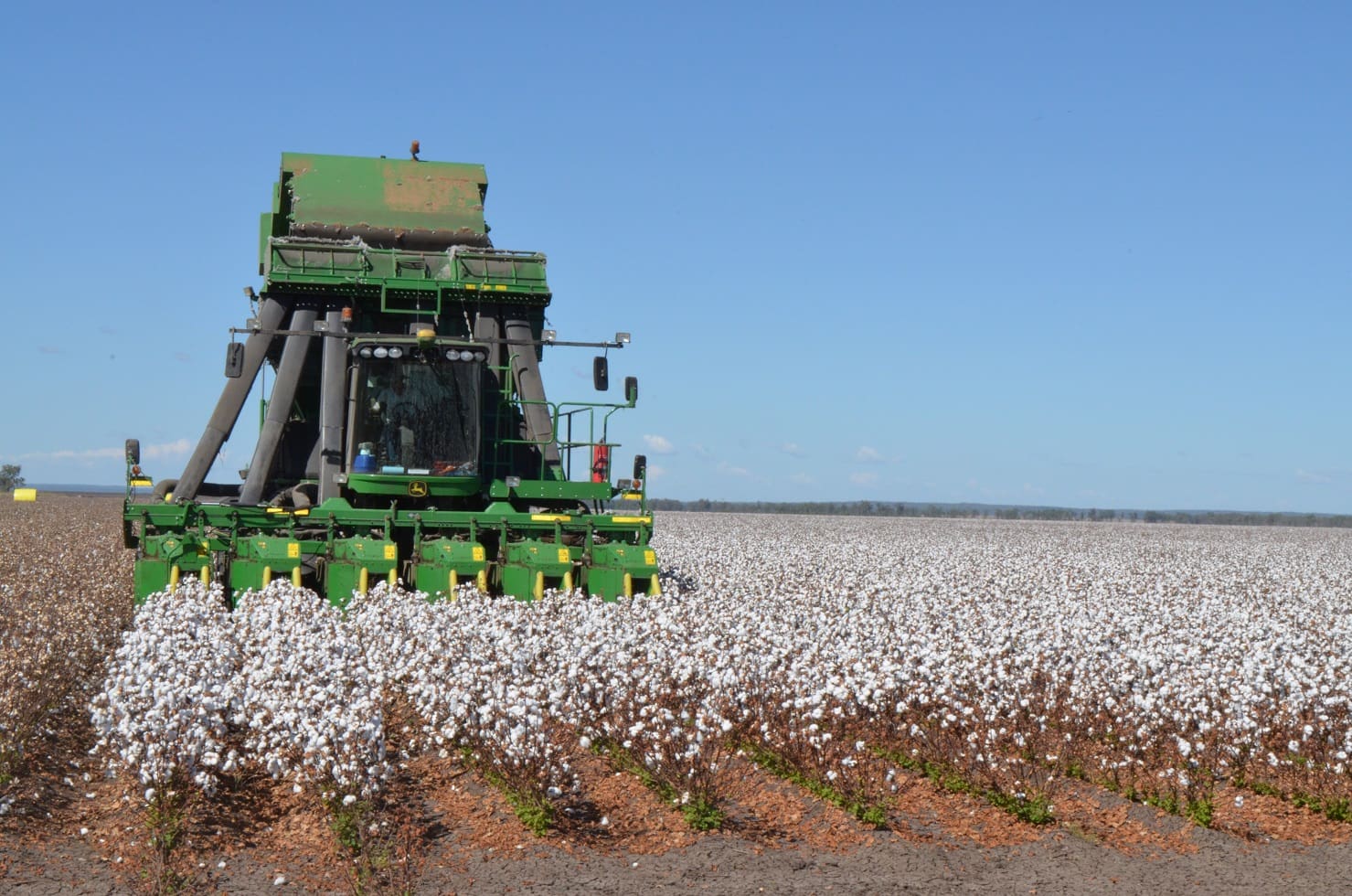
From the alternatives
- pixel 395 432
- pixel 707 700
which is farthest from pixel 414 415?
pixel 707 700

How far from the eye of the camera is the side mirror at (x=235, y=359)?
50.3 feet

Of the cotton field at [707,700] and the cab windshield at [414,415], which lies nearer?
the cotton field at [707,700]

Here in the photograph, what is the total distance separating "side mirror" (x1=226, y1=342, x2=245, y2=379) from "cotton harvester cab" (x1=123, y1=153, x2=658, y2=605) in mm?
29

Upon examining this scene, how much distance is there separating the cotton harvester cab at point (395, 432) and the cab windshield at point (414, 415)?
0.07ft

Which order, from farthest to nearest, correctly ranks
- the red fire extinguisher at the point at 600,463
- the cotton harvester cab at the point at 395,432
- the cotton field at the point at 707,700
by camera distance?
the red fire extinguisher at the point at 600,463
the cotton harvester cab at the point at 395,432
the cotton field at the point at 707,700

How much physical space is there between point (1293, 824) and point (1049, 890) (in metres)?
2.22

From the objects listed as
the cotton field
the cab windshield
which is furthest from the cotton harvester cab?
the cotton field

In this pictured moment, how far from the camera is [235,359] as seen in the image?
15.4m

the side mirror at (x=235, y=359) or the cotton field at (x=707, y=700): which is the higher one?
the side mirror at (x=235, y=359)

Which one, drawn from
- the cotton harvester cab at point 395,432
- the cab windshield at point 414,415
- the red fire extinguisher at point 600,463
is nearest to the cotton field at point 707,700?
the cotton harvester cab at point 395,432

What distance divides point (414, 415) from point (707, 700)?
25.1 feet

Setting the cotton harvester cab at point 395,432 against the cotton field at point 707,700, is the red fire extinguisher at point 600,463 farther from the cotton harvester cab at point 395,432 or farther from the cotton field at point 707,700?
the cotton field at point 707,700

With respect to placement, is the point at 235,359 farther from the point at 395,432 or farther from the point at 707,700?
the point at 707,700

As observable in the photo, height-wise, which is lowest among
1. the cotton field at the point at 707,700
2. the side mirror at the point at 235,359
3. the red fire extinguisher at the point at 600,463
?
the cotton field at the point at 707,700
